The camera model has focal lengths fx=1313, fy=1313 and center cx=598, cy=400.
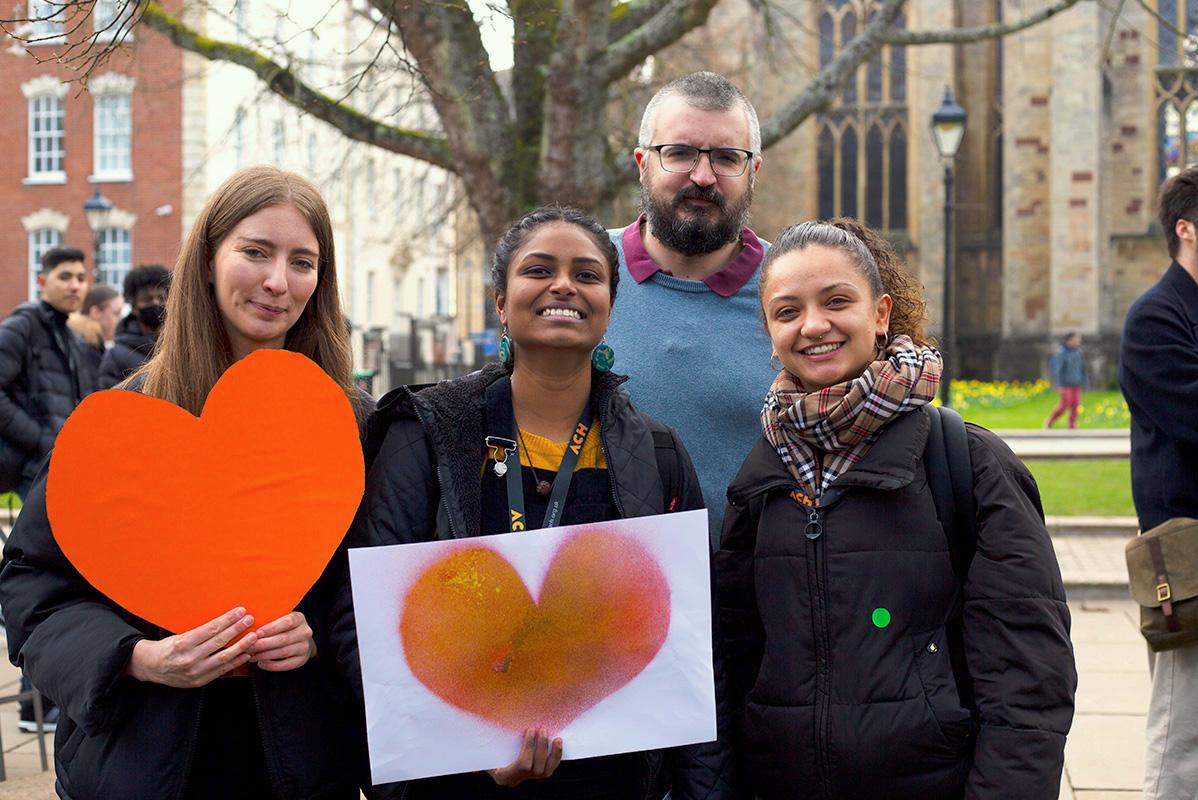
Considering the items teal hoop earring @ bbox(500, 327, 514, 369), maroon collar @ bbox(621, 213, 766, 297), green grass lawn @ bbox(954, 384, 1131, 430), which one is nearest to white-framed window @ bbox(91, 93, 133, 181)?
green grass lawn @ bbox(954, 384, 1131, 430)

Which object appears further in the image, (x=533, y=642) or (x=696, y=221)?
(x=696, y=221)

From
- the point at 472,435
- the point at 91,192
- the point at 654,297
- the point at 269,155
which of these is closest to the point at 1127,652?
the point at 654,297

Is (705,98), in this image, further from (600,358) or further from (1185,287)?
(1185,287)

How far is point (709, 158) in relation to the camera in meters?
3.23

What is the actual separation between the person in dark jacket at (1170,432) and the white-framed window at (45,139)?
106 ft

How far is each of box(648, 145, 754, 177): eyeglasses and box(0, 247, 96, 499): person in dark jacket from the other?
4.31m

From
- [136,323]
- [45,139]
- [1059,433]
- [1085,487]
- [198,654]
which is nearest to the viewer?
[198,654]

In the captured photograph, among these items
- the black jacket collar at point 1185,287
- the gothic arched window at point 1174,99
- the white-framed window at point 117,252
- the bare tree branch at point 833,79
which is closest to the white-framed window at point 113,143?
the white-framed window at point 117,252

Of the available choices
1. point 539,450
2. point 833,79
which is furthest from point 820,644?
point 833,79

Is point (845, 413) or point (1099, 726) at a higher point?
point (845, 413)

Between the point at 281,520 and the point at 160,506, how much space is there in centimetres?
22

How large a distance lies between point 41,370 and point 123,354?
67 cm

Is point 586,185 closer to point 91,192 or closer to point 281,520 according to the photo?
point 281,520

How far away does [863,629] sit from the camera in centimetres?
249
